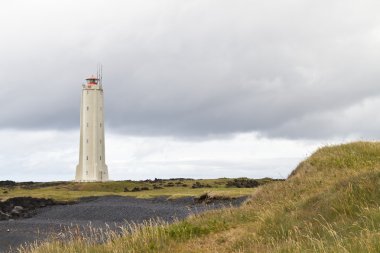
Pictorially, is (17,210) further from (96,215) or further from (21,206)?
(96,215)

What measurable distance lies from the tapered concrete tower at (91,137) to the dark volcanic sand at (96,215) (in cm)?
2596

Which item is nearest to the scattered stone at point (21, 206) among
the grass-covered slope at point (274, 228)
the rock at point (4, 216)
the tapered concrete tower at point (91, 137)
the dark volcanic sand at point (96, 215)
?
the rock at point (4, 216)

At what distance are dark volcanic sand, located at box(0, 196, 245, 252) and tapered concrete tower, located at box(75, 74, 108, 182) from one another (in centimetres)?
2596

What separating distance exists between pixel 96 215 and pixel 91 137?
40.2m

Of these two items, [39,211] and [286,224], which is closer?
[286,224]

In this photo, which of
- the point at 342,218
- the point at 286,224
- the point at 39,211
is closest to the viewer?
the point at 342,218

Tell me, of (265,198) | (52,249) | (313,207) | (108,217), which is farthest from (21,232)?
(313,207)

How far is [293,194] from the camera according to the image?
22.3 metres

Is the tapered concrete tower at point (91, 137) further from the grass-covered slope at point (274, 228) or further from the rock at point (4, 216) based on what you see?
the grass-covered slope at point (274, 228)

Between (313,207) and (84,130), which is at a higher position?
(84,130)

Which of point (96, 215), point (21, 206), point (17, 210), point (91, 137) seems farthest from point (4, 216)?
point (91, 137)

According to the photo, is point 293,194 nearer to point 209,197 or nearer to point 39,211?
point 209,197

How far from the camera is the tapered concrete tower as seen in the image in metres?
79.2

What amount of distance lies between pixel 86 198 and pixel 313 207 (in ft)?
137
